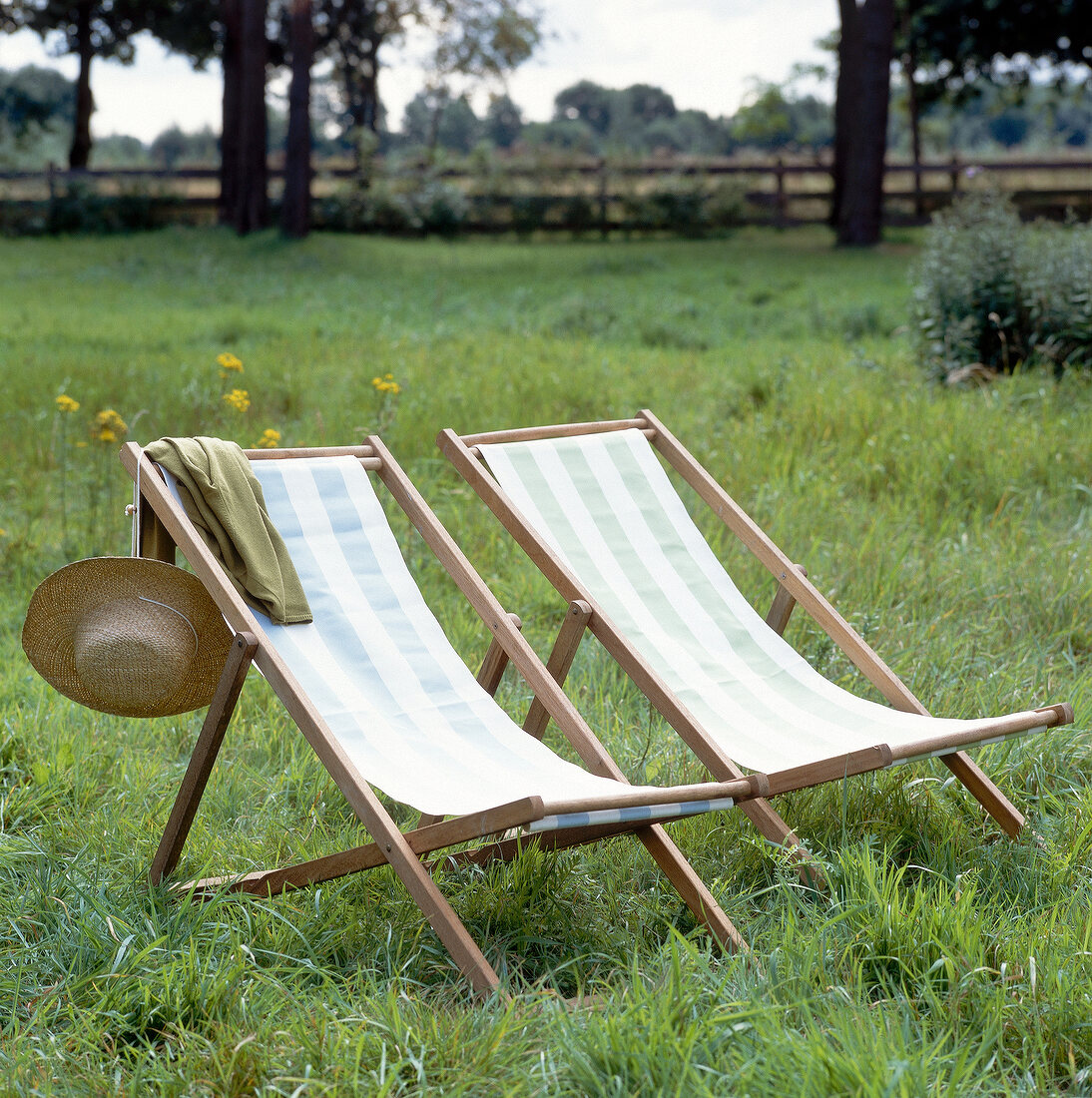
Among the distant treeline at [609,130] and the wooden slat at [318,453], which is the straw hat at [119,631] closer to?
the wooden slat at [318,453]

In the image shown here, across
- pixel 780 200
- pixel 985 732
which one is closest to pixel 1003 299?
pixel 985 732

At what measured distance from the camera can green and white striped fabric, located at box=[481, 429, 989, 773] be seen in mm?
2572

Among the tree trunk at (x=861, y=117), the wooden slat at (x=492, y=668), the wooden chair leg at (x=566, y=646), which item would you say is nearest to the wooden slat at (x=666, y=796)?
the wooden chair leg at (x=566, y=646)

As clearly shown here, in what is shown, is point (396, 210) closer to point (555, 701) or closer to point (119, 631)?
point (119, 631)

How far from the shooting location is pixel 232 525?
2568 millimetres

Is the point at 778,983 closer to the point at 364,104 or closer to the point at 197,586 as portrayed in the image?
the point at 197,586

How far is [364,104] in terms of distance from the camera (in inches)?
1222

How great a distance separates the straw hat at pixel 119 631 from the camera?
245cm

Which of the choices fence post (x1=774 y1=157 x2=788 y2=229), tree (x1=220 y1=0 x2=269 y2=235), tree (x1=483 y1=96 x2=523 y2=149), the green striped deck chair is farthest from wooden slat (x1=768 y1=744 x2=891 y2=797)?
tree (x1=483 y1=96 x2=523 y2=149)

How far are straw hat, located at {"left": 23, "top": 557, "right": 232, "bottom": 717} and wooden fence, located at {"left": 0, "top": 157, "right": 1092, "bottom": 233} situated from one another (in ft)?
60.2

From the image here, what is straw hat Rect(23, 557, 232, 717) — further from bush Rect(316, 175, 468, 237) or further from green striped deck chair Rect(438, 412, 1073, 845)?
bush Rect(316, 175, 468, 237)

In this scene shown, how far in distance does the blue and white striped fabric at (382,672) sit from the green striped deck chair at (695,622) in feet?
0.94

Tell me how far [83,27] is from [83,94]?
1432mm

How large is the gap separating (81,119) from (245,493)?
2560 centimetres
